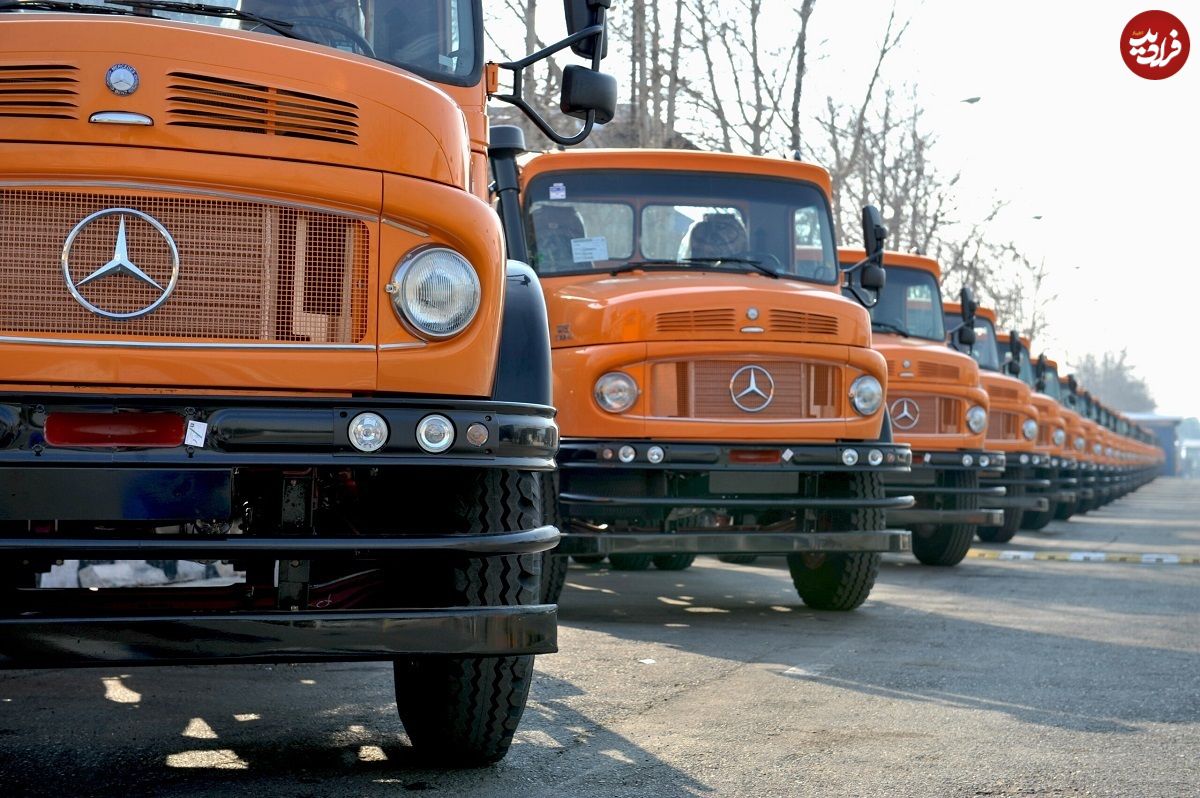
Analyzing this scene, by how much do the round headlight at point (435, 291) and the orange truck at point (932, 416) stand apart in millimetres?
8612

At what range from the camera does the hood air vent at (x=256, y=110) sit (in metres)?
4.05

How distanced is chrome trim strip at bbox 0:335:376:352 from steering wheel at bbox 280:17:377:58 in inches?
51.5

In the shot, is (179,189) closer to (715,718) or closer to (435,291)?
(435,291)

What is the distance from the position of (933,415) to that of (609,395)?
5565mm

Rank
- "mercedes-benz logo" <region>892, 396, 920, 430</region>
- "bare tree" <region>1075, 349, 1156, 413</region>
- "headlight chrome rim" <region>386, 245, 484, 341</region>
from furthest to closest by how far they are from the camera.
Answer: "bare tree" <region>1075, 349, 1156, 413</region>
"mercedes-benz logo" <region>892, 396, 920, 430</region>
"headlight chrome rim" <region>386, 245, 484, 341</region>

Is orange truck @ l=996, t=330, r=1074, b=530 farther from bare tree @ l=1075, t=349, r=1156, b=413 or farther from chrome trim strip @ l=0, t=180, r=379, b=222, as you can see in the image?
bare tree @ l=1075, t=349, r=1156, b=413

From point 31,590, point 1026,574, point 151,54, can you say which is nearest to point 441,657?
point 31,590

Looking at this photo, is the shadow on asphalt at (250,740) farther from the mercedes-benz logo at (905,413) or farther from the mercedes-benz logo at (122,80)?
the mercedes-benz logo at (905,413)

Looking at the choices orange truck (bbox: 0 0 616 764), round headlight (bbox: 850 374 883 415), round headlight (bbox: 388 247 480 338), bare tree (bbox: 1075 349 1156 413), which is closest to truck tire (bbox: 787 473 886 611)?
round headlight (bbox: 850 374 883 415)

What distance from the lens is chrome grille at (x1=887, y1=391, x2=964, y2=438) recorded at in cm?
1337

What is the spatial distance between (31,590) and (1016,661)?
194 inches

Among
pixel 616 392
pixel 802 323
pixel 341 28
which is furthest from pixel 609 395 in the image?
pixel 341 28

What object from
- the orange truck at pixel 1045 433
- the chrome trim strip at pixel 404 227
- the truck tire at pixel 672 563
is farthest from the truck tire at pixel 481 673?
the orange truck at pixel 1045 433

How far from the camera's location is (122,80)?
3.99 metres
